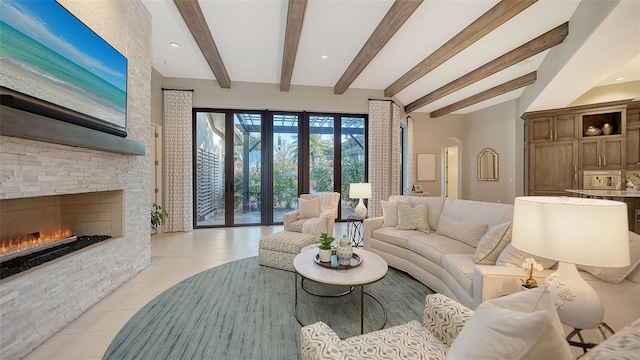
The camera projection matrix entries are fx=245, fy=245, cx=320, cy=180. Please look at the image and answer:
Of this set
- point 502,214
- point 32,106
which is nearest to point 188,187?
point 32,106

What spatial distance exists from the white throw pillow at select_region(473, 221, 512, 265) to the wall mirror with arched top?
215 inches

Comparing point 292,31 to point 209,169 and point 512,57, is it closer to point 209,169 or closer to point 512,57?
point 512,57

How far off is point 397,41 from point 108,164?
4.08 meters

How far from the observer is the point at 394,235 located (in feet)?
10.2

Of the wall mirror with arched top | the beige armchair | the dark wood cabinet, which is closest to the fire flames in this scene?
the beige armchair

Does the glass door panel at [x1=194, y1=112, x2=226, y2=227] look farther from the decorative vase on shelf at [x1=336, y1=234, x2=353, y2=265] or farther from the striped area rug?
the decorative vase on shelf at [x1=336, y1=234, x2=353, y2=265]

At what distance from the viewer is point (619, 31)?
2.70 meters

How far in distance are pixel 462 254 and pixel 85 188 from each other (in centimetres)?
362

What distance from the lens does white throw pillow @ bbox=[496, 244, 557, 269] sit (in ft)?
5.94

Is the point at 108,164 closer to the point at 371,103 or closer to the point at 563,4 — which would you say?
the point at 371,103

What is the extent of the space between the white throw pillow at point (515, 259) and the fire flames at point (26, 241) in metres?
3.82

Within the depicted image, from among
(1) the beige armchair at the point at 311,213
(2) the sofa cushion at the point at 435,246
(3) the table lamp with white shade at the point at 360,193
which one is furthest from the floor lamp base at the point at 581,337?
(3) the table lamp with white shade at the point at 360,193

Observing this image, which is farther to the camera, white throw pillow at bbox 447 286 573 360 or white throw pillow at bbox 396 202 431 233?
white throw pillow at bbox 396 202 431 233

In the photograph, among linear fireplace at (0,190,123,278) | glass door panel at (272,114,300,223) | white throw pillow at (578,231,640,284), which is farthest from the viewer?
glass door panel at (272,114,300,223)
